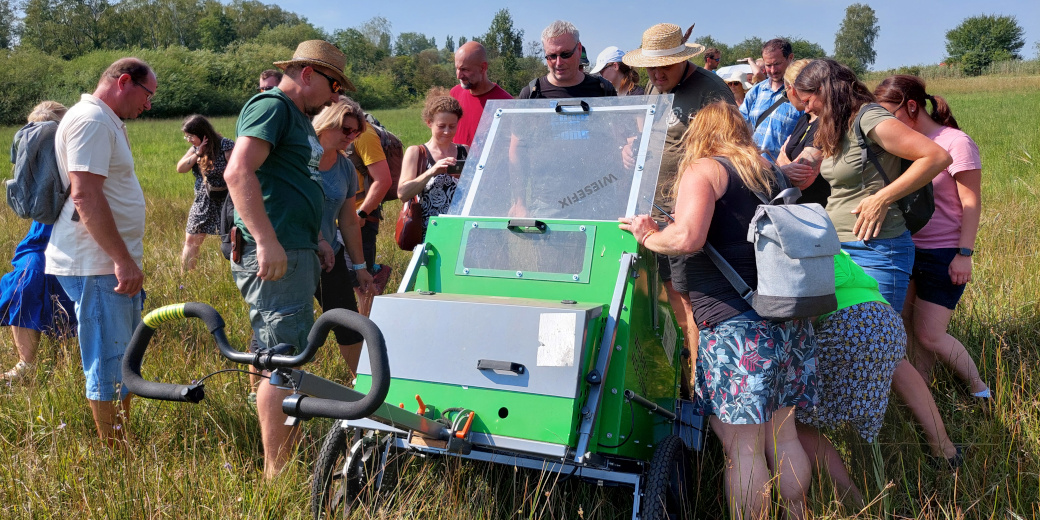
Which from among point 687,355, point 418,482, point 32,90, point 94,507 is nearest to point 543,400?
point 418,482

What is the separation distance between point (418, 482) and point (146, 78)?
2.42m

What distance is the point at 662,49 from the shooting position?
4250 mm

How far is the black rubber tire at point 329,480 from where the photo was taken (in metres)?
2.74

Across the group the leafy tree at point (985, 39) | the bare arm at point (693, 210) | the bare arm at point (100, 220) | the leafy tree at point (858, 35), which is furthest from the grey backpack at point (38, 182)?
the leafy tree at point (858, 35)

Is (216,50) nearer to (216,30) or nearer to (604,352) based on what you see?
(216,30)

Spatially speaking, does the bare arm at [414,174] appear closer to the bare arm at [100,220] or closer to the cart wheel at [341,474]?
the bare arm at [100,220]

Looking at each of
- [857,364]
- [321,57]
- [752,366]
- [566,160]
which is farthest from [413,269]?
[857,364]

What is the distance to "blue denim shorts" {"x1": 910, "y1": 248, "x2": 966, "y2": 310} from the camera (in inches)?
152

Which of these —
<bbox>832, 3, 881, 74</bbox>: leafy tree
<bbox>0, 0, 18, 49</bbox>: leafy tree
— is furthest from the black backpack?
<bbox>832, 3, 881, 74</bbox>: leafy tree

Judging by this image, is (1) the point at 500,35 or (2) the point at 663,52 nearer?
(2) the point at 663,52

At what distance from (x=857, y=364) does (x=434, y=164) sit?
2.93m

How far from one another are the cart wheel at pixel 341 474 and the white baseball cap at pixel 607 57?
4527 mm

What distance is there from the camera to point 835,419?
3.01 m

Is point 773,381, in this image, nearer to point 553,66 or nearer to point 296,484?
point 296,484
